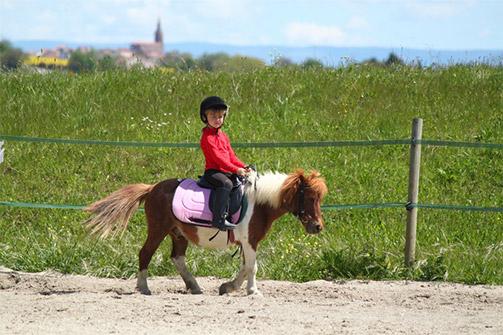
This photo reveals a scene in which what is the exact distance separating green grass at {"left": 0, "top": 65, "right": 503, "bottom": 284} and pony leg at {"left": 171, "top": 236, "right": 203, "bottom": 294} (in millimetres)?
1049

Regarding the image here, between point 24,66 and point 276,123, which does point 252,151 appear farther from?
point 24,66

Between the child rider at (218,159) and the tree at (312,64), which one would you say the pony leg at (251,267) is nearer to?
the child rider at (218,159)

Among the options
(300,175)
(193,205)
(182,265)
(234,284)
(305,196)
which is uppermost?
(300,175)

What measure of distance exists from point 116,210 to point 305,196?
69.1 inches

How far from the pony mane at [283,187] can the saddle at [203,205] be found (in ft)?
0.47

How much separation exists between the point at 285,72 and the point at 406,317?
8.65 metres

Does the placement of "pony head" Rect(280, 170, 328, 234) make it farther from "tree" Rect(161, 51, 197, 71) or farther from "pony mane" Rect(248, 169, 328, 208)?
"tree" Rect(161, 51, 197, 71)

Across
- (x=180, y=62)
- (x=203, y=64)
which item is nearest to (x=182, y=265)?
(x=180, y=62)

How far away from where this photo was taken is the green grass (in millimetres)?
10195

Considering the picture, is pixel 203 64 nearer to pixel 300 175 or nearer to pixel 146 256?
pixel 146 256

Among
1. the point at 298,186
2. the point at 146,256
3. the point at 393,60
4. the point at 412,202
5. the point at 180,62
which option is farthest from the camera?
the point at 393,60

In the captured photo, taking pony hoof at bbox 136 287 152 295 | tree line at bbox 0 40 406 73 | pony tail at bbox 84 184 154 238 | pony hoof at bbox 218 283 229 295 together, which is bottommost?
pony hoof at bbox 136 287 152 295

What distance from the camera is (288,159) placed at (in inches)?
512

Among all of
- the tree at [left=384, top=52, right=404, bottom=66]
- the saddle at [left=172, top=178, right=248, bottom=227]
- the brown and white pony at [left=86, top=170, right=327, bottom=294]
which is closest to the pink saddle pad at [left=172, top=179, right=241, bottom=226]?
the saddle at [left=172, top=178, right=248, bottom=227]
